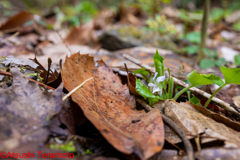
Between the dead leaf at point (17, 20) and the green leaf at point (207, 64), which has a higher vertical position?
the dead leaf at point (17, 20)

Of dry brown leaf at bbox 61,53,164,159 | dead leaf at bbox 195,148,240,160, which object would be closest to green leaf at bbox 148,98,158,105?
dry brown leaf at bbox 61,53,164,159

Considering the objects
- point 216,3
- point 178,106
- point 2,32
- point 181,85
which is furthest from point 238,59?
point 216,3

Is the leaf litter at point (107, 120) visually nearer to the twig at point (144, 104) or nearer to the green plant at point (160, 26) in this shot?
the twig at point (144, 104)

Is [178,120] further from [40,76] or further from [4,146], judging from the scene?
[40,76]

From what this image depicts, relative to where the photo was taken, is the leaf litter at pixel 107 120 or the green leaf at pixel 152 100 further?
the green leaf at pixel 152 100

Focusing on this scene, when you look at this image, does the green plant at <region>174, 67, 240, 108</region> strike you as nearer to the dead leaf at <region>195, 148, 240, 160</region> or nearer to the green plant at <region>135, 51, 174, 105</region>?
the green plant at <region>135, 51, 174, 105</region>

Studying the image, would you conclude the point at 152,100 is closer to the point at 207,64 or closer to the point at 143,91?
the point at 143,91

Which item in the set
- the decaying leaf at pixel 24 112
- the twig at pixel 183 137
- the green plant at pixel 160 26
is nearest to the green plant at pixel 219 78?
the twig at pixel 183 137
